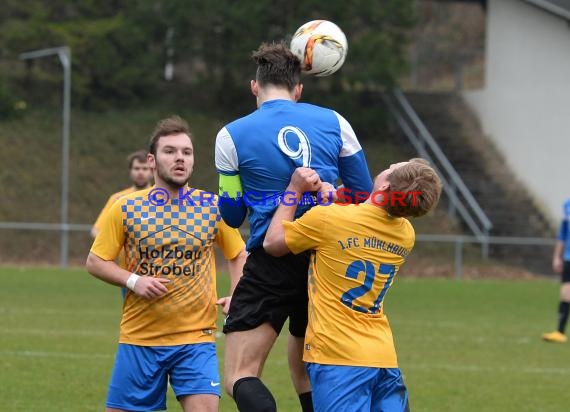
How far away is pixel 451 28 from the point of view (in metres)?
41.2

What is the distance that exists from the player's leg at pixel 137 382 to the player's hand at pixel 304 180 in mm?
1270

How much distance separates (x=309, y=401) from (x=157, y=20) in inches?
946

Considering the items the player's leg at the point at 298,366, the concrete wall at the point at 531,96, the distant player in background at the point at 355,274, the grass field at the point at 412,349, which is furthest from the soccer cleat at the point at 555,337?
the concrete wall at the point at 531,96

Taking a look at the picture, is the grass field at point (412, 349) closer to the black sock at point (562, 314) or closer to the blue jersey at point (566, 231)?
the black sock at point (562, 314)

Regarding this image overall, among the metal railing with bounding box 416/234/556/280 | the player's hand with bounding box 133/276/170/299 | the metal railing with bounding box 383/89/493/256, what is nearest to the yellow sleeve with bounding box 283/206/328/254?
the player's hand with bounding box 133/276/170/299

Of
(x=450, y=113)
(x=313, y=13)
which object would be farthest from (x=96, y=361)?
(x=450, y=113)

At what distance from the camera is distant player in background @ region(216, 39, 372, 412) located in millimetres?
4832

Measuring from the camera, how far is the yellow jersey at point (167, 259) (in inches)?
209

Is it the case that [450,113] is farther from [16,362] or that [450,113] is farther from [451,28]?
[16,362]

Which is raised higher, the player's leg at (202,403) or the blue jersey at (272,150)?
the blue jersey at (272,150)

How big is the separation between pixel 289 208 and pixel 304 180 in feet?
0.53

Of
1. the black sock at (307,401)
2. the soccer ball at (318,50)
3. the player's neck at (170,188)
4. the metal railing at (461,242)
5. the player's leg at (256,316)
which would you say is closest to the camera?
the player's leg at (256,316)

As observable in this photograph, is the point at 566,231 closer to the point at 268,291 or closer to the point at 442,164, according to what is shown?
the point at 268,291

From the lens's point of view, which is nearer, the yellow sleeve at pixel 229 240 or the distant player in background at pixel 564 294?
the yellow sleeve at pixel 229 240
